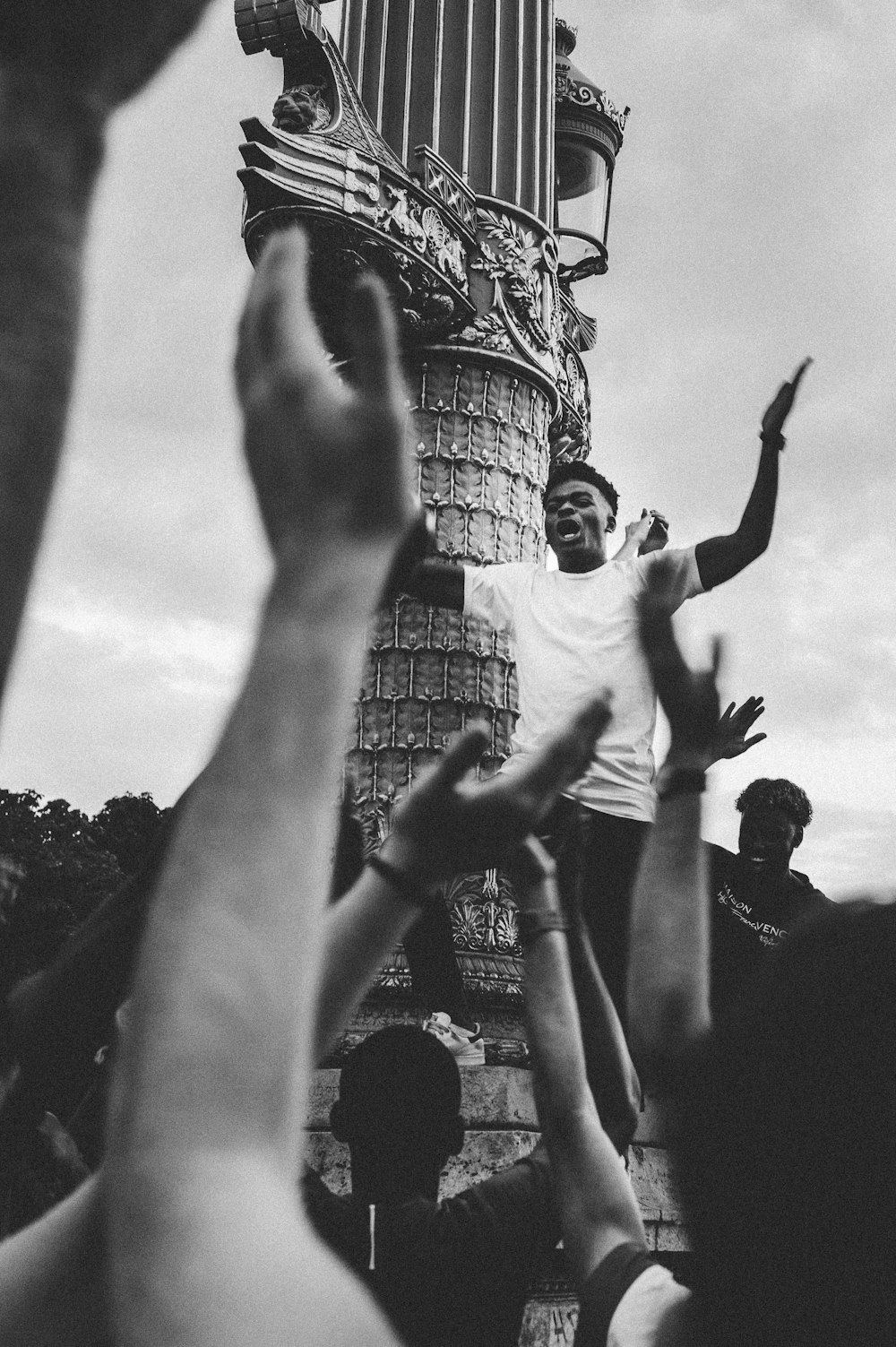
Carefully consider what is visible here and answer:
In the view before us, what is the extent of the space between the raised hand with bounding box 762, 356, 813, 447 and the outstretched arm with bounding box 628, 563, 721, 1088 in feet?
7.32

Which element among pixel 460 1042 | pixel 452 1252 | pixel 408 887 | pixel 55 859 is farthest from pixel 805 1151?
pixel 55 859

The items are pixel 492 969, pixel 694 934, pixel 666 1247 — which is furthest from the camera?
pixel 492 969

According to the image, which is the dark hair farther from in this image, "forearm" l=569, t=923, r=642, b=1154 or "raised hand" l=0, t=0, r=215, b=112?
"raised hand" l=0, t=0, r=215, b=112

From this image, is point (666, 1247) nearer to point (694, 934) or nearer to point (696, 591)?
point (696, 591)

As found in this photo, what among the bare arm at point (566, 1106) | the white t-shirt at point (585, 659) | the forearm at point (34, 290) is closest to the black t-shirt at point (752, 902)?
the white t-shirt at point (585, 659)

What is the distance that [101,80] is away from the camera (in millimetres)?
668

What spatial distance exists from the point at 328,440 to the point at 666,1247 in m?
5.33

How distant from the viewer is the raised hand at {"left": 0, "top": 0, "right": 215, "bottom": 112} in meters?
0.66

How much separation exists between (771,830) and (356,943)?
13.8 ft

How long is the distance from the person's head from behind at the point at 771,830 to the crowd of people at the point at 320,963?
3.29 meters

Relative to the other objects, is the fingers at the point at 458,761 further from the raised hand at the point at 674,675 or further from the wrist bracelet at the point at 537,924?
the wrist bracelet at the point at 537,924

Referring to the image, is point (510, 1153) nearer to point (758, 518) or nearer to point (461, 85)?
point (758, 518)

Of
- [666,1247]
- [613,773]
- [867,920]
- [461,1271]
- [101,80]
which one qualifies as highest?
[613,773]

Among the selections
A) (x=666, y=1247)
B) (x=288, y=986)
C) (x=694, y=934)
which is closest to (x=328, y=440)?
(x=288, y=986)
